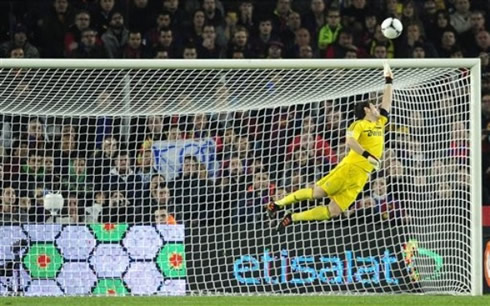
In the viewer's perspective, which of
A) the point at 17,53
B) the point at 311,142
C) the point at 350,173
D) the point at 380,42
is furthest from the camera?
the point at 380,42

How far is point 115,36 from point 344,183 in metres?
4.92

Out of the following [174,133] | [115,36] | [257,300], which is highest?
[115,36]

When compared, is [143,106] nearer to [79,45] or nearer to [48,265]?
[48,265]

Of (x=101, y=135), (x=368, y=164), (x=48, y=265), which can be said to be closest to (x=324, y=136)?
(x=368, y=164)

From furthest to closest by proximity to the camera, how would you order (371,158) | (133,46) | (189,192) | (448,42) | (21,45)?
(448,42)
(133,46)
(21,45)
(189,192)
(371,158)

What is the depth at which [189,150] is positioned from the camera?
14.6 meters

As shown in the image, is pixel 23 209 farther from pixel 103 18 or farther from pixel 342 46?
pixel 342 46

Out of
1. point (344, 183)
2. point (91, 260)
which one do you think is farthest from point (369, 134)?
point (91, 260)

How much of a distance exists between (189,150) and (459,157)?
294 centimetres

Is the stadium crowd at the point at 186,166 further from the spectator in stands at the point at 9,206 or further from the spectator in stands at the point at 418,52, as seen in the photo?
the spectator in stands at the point at 418,52

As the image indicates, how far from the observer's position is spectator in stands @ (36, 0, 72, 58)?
17.4 metres

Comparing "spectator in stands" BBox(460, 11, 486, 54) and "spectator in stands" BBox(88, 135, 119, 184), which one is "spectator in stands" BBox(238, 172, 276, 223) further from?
"spectator in stands" BBox(460, 11, 486, 54)

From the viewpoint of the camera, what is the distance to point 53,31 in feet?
57.3

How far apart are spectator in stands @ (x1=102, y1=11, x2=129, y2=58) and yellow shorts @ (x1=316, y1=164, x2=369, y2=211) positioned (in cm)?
454
